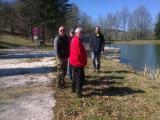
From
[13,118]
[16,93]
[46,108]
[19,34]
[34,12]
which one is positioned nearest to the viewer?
[13,118]

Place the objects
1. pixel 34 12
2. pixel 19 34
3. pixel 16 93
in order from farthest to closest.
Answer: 1. pixel 19 34
2. pixel 34 12
3. pixel 16 93

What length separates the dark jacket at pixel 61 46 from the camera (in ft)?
36.7

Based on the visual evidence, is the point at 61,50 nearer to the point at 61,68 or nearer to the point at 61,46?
the point at 61,46

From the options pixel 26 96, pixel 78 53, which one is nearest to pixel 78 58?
pixel 78 53

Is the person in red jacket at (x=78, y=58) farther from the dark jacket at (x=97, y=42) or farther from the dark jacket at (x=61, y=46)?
the dark jacket at (x=97, y=42)

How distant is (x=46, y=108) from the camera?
9000mm

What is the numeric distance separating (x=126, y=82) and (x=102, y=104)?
3492mm

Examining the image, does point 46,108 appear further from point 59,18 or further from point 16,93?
point 59,18

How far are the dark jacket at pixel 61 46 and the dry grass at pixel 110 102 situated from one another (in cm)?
103

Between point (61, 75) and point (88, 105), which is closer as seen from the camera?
point (88, 105)

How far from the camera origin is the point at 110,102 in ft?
31.6

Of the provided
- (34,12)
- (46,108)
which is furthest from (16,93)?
(34,12)

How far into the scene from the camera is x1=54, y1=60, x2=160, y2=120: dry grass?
8.38 metres

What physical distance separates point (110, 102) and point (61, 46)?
8.31 ft
